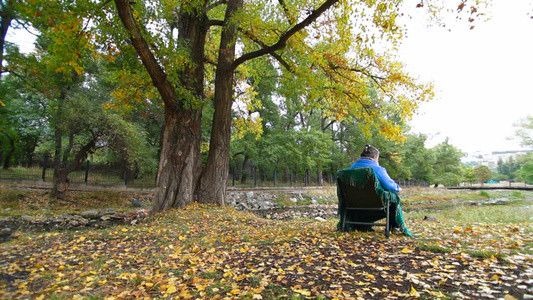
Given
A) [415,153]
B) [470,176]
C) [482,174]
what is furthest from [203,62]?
[470,176]

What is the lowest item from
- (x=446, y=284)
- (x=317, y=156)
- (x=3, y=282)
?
(x=3, y=282)

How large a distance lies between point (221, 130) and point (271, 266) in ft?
18.0

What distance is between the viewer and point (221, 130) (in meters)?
8.17

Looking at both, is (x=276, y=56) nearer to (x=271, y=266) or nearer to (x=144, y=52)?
(x=144, y=52)

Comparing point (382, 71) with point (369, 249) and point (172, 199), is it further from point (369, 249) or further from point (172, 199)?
point (172, 199)

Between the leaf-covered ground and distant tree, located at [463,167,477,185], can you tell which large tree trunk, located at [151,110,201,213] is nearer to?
the leaf-covered ground

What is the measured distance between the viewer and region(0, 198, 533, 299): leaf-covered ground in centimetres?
247

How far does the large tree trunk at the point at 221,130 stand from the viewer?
800 centimetres

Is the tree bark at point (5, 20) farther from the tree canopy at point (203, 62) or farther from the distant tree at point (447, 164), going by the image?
the distant tree at point (447, 164)

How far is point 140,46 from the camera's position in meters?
5.81

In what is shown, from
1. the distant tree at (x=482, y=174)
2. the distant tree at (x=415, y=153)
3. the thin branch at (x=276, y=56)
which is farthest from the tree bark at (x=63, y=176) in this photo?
the distant tree at (x=482, y=174)

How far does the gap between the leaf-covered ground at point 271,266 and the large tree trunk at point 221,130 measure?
124 inches

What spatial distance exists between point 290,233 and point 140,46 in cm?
470

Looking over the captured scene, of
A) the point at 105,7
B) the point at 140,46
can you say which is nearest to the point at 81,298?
the point at 140,46
